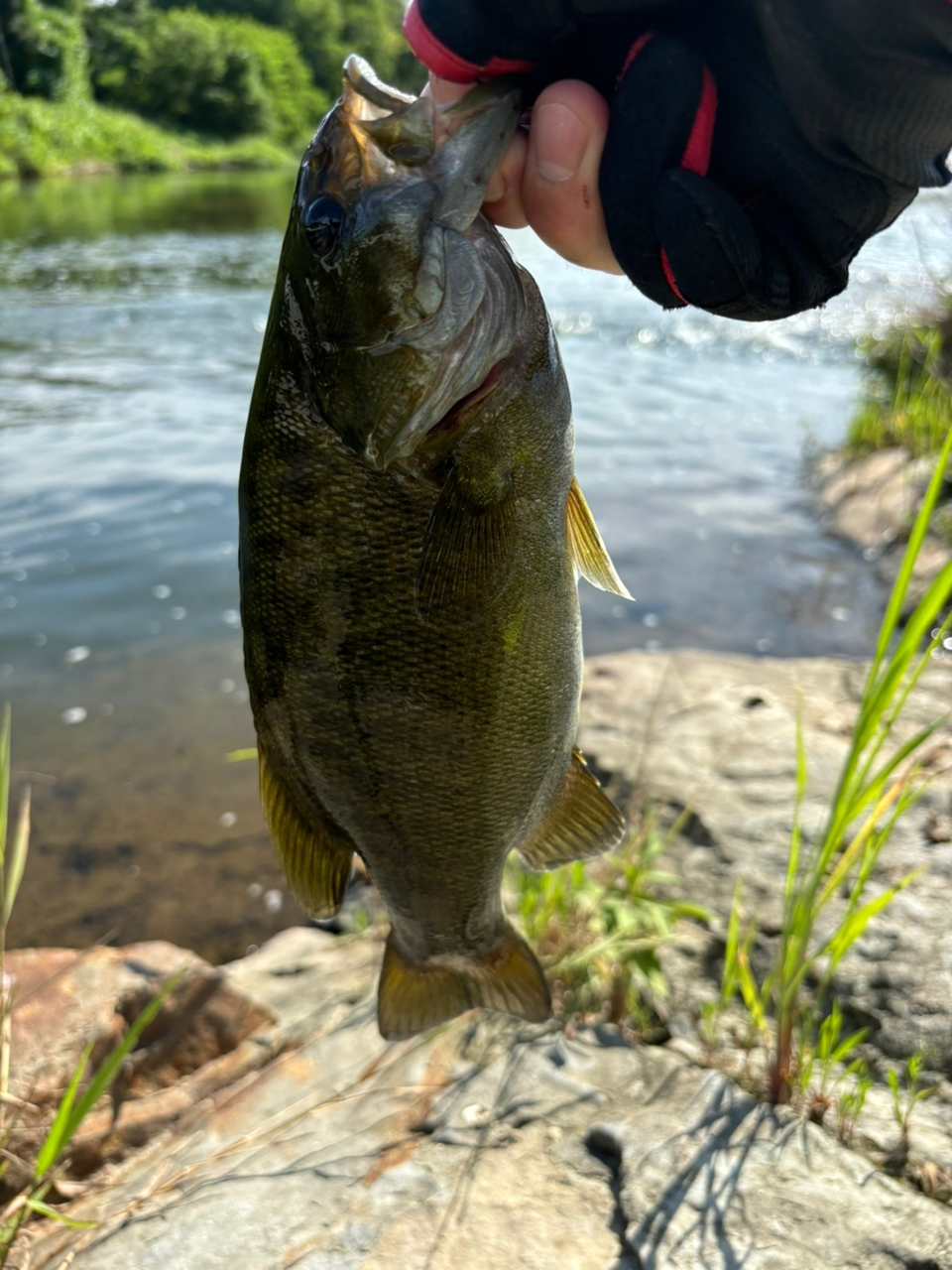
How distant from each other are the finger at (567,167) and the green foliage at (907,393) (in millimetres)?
5892

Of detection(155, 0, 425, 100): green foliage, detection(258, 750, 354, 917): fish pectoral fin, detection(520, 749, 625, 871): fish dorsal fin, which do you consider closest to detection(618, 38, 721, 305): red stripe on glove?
detection(520, 749, 625, 871): fish dorsal fin

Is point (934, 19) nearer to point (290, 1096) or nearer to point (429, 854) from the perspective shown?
point (429, 854)

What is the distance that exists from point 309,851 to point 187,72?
239 feet

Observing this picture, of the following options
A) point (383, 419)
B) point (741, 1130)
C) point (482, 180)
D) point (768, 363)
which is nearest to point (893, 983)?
point (741, 1130)

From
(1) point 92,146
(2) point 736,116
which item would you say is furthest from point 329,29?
(2) point 736,116

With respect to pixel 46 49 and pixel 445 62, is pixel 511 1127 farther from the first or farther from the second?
pixel 46 49

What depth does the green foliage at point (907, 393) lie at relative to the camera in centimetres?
772

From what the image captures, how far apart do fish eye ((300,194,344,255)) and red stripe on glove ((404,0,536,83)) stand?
0.92ft

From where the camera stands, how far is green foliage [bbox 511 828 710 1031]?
327cm

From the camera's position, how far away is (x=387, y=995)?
2.45 meters

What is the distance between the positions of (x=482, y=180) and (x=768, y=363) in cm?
1447

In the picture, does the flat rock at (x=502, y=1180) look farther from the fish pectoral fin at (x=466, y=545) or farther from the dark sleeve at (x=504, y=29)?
the dark sleeve at (x=504, y=29)

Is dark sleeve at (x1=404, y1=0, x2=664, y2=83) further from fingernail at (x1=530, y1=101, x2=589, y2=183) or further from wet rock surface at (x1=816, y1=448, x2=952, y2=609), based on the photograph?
wet rock surface at (x1=816, y1=448, x2=952, y2=609)

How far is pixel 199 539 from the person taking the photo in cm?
849
